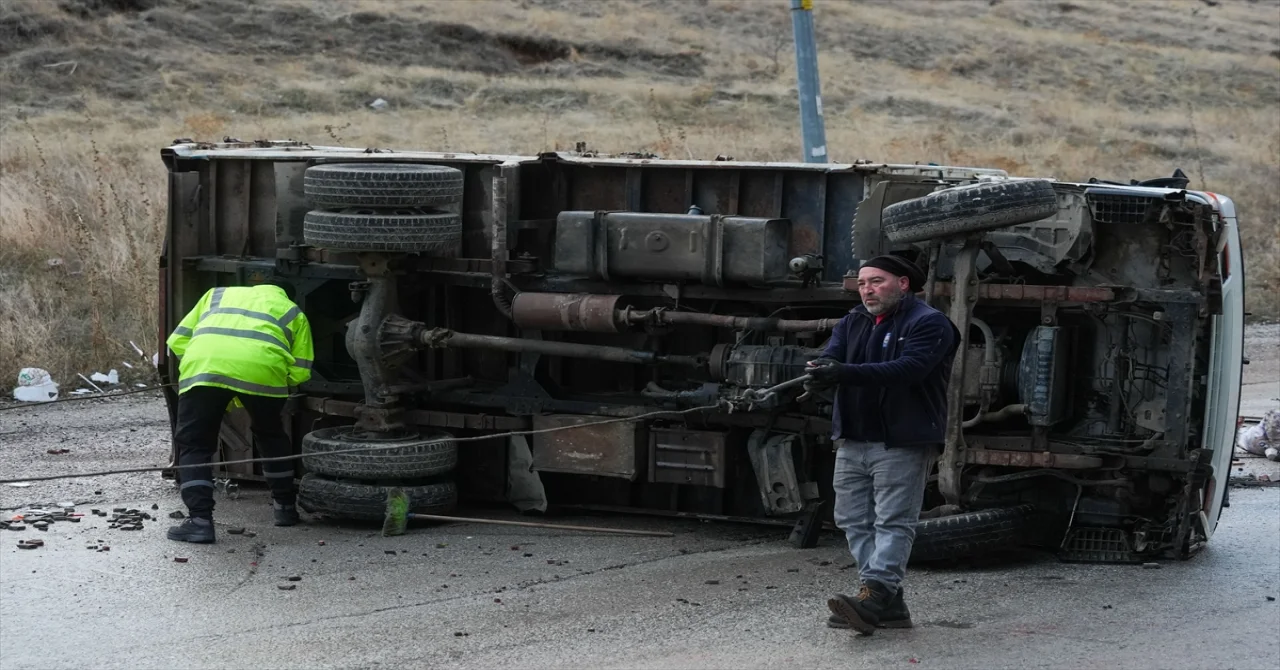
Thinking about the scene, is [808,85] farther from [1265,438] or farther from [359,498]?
[359,498]

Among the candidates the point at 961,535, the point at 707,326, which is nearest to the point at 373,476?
the point at 707,326

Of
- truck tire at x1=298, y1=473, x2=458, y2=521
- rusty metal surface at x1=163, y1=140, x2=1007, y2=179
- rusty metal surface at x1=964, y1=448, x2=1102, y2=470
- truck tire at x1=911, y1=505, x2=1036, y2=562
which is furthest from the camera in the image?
rusty metal surface at x1=163, y1=140, x2=1007, y2=179

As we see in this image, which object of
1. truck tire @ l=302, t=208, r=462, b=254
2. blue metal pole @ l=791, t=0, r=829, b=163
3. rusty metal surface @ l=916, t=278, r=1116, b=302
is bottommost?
rusty metal surface @ l=916, t=278, r=1116, b=302

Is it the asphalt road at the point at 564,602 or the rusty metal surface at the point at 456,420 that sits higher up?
the rusty metal surface at the point at 456,420

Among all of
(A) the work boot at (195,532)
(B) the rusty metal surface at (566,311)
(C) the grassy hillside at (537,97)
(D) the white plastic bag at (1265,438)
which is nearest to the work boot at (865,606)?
(B) the rusty metal surface at (566,311)

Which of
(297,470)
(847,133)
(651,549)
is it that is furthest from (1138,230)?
(847,133)

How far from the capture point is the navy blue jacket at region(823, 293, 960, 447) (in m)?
6.34

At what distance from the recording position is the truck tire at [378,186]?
822 centimetres

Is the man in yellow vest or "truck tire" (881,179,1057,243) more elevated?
"truck tire" (881,179,1057,243)

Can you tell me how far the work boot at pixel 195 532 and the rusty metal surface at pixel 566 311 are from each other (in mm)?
1889

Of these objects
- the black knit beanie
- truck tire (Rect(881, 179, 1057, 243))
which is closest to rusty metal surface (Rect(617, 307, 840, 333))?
truck tire (Rect(881, 179, 1057, 243))

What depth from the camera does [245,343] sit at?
820 centimetres

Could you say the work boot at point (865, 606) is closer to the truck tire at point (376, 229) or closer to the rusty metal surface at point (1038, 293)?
the rusty metal surface at point (1038, 293)

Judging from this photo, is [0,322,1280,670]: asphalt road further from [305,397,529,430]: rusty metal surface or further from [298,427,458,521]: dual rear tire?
[305,397,529,430]: rusty metal surface
